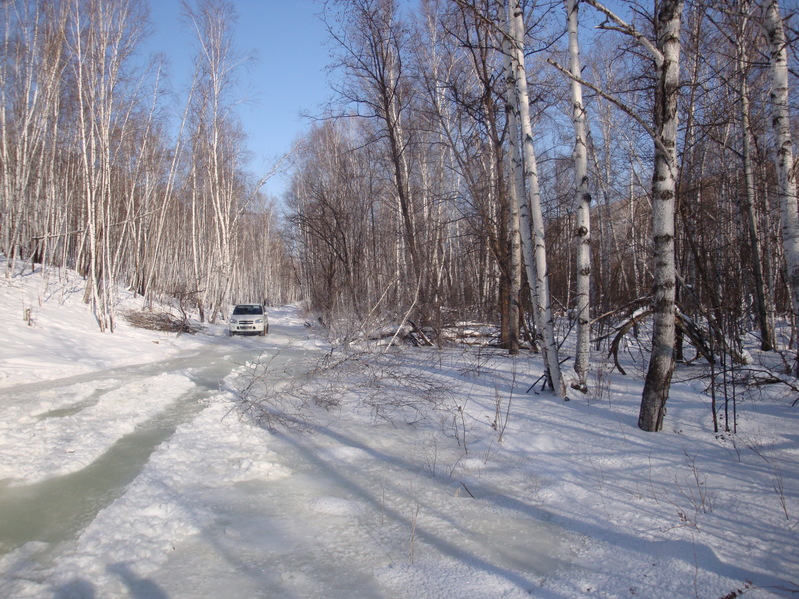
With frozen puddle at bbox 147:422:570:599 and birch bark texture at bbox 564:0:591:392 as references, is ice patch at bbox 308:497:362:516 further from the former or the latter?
birch bark texture at bbox 564:0:591:392

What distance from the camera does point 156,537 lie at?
3.55 m

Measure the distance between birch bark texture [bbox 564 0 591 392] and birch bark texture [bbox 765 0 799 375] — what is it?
2.35 metres

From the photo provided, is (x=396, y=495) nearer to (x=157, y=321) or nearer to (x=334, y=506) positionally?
(x=334, y=506)

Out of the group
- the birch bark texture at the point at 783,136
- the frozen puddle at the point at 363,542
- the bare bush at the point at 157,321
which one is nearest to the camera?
the frozen puddle at the point at 363,542

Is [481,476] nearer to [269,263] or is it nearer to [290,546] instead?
[290,546]

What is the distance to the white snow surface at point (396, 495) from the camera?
119 inches

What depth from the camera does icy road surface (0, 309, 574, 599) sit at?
3.01 meters

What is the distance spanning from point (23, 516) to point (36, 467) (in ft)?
4.05

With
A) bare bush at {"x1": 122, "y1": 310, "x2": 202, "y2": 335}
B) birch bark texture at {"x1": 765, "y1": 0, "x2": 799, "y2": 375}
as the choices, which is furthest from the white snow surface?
bare bush at {"x1": 122, "y1": 310, "x2": 202, "y2": 335}

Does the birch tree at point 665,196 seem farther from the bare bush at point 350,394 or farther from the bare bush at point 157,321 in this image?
the bare bush at point 157,321

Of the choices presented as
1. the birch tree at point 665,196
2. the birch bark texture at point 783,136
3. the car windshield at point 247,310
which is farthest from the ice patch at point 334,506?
the car windshield at point 247,310

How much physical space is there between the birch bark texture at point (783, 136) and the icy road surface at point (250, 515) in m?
5.00

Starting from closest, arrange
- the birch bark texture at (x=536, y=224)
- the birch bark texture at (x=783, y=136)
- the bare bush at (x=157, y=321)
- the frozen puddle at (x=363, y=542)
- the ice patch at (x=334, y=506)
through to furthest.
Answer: the frozen puddle at (x=363, y=542) → the ice patch at (x=334, y=506) → the birch bark texture at (x=783, y=136) → the birch bark texture at (x=536, y=224) → the bare bush at (x=157, y=321)

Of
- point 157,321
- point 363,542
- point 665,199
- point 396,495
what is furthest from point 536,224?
point 157,321
